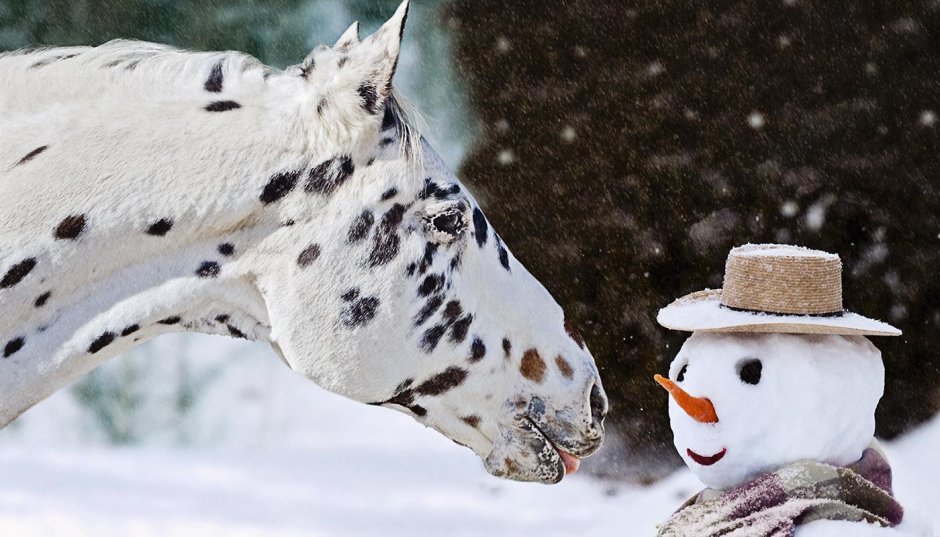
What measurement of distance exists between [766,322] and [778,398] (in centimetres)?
7

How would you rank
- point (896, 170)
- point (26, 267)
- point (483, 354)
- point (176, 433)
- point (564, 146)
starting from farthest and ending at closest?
point (176, 433) < point (564, 146) < point (896, 170) < point (483, 354) < point (26, 267)

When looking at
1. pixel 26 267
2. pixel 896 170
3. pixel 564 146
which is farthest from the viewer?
pixel 564 146

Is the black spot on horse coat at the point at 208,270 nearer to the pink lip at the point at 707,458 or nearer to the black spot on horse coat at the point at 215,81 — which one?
the black spot on horse coat at the point at 215,81

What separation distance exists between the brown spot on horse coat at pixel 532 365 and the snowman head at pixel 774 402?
16 centimetres

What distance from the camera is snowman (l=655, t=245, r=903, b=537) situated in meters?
0.84

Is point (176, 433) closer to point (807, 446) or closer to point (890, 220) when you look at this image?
point (890, 220)

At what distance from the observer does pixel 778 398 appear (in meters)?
0.90

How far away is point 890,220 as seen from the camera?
238 cm

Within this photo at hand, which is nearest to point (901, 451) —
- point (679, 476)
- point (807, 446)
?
point (679, 476)

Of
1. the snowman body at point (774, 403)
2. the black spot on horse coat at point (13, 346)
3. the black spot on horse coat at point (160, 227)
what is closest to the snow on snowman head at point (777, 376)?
the snowman body at point (774, 403)

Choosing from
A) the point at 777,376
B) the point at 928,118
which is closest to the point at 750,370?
the point at 777,376

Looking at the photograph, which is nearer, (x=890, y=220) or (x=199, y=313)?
(x=199, y=313)

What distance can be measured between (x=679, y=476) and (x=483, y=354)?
1.85 metres

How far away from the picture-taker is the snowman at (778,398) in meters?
0.84
